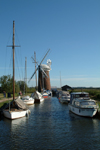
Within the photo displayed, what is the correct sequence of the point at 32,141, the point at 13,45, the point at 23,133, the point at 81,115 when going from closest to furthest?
the point at 32,141
the point at 23,133
the point at 81,115
the point at 13,45

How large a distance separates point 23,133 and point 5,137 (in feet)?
6.55

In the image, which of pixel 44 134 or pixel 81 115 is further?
pixel 81 115

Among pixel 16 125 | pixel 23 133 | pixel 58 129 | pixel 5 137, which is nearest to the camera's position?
pixel 5 137

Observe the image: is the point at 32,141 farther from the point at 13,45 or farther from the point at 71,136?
the point at 13,45

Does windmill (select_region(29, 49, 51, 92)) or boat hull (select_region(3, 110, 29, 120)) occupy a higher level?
windmill (select_region(29, 49, 51, 92))

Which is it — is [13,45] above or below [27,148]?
above

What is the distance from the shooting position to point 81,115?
82.3 feet

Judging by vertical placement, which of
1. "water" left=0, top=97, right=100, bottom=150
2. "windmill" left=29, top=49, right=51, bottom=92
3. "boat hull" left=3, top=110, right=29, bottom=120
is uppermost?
"windmill" left=29, top=49, right=51, bottom=92

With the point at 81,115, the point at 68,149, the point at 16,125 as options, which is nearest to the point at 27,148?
the point at 68,149

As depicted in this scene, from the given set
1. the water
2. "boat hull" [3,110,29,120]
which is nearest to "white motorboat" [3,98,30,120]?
"boat hull" [3,110,29,120]

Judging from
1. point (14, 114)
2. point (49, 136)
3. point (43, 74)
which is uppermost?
point (43, 74)

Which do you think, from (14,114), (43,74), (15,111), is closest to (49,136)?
(14,114)

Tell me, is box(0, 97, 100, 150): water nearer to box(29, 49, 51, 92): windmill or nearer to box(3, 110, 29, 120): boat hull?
box(3, 110, 29, 120): boat hull

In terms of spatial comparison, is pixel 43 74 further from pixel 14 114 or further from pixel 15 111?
pixel 14 114
